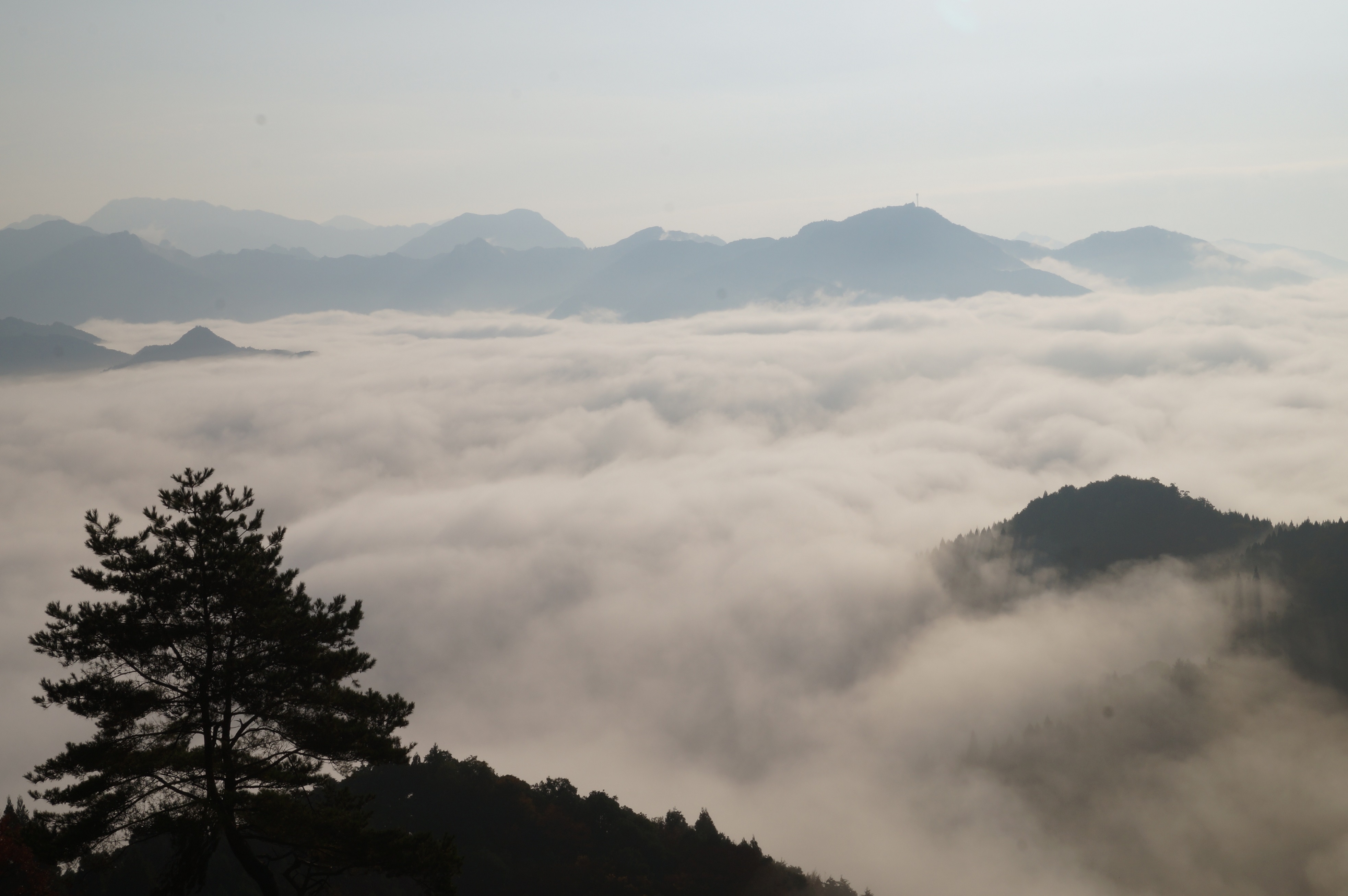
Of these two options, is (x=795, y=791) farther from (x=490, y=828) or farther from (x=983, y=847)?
(x=490, y=828)

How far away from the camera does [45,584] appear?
172375mm

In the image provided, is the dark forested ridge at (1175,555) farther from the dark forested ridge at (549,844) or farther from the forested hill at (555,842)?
the forested hill at (555,842)

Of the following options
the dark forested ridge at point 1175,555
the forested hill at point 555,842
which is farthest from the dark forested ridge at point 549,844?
the dark forested ridge at point 1175,555

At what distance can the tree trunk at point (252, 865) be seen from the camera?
14.3 m

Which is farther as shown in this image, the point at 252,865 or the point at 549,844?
the point at 549,844

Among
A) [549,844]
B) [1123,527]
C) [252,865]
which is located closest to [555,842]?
[549,844]

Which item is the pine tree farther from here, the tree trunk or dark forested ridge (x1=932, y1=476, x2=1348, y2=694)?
dark forested ridge (x1=932, y1=476, x2=1348, y2=694)

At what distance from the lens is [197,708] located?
15.1 meters

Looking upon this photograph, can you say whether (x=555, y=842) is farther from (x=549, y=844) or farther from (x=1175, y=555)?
(x=1175, y=555)

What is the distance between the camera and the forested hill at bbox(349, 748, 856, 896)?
3666 cm

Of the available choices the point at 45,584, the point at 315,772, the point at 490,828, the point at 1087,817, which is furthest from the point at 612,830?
the point at 45,584

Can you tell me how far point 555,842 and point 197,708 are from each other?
30157 millimetres

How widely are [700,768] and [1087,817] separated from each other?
184 ft

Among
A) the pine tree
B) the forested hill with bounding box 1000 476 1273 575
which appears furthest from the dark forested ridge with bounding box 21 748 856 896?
the forested hill with bounding box 1000 476 1273 575
